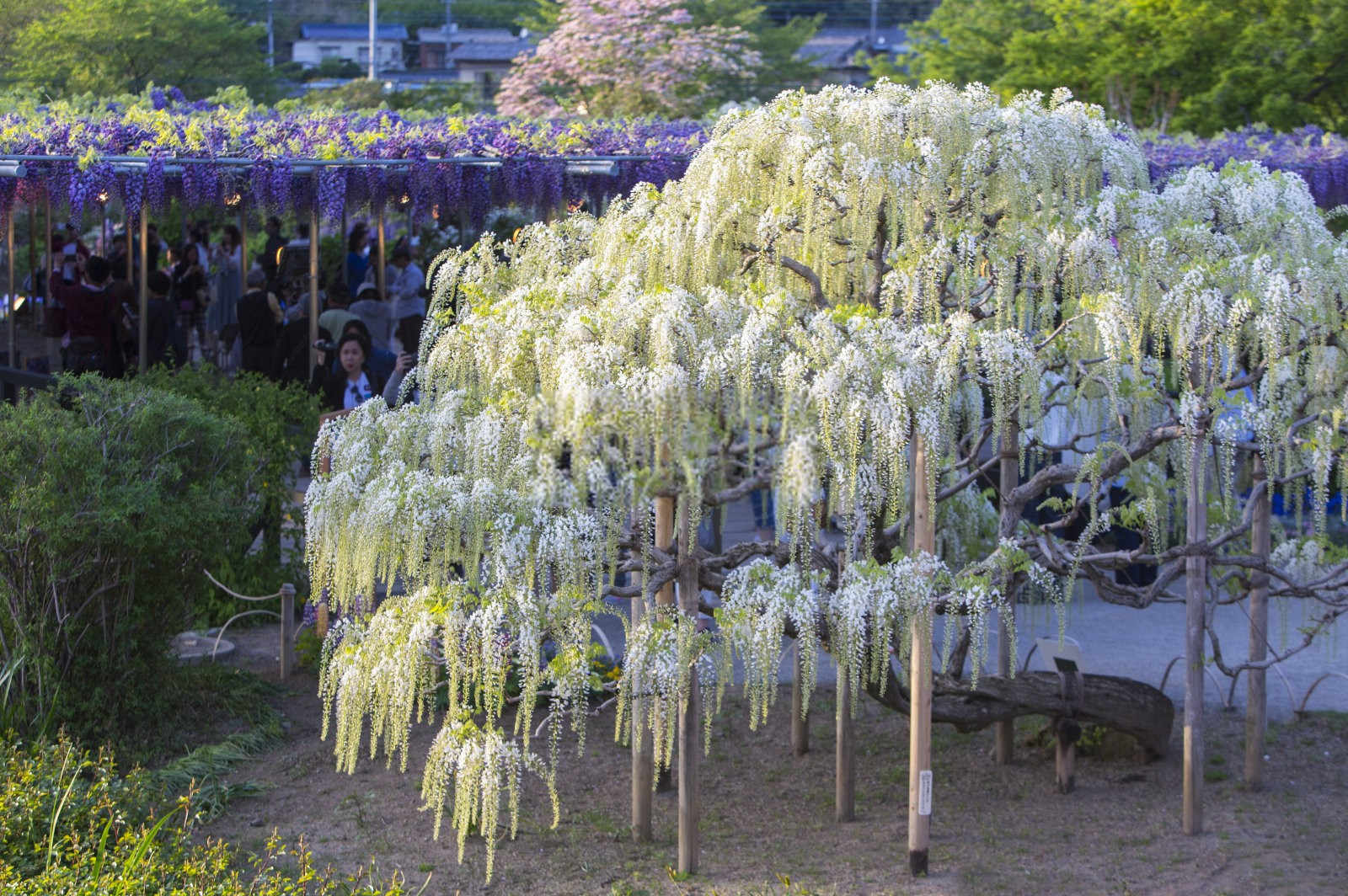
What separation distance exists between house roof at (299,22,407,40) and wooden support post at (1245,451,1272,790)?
5610 centimetres

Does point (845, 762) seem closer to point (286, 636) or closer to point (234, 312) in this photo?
point (286, 636)

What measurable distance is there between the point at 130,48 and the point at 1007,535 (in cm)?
2671

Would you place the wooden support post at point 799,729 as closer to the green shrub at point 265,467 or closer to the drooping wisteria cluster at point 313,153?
the green shrub at point 265,467

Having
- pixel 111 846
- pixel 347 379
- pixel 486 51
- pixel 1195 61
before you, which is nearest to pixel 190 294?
pixel 347 379

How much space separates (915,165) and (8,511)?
14.2 ft

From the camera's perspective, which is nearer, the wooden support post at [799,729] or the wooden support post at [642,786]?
the wooden support post at [642,786]

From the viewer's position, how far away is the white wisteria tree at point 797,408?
5.51 m

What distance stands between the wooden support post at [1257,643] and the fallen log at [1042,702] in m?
0.40

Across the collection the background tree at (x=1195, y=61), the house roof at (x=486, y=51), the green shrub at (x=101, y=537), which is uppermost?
the house roof at (x=486, y=51)

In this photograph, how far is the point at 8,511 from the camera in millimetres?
7082

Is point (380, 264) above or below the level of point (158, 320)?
above

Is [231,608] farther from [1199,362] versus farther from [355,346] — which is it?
[1199,362]

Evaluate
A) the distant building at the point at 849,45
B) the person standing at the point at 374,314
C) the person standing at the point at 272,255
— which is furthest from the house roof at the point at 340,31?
the person standing at the point at 374,314

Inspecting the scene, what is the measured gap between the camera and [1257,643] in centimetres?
752
